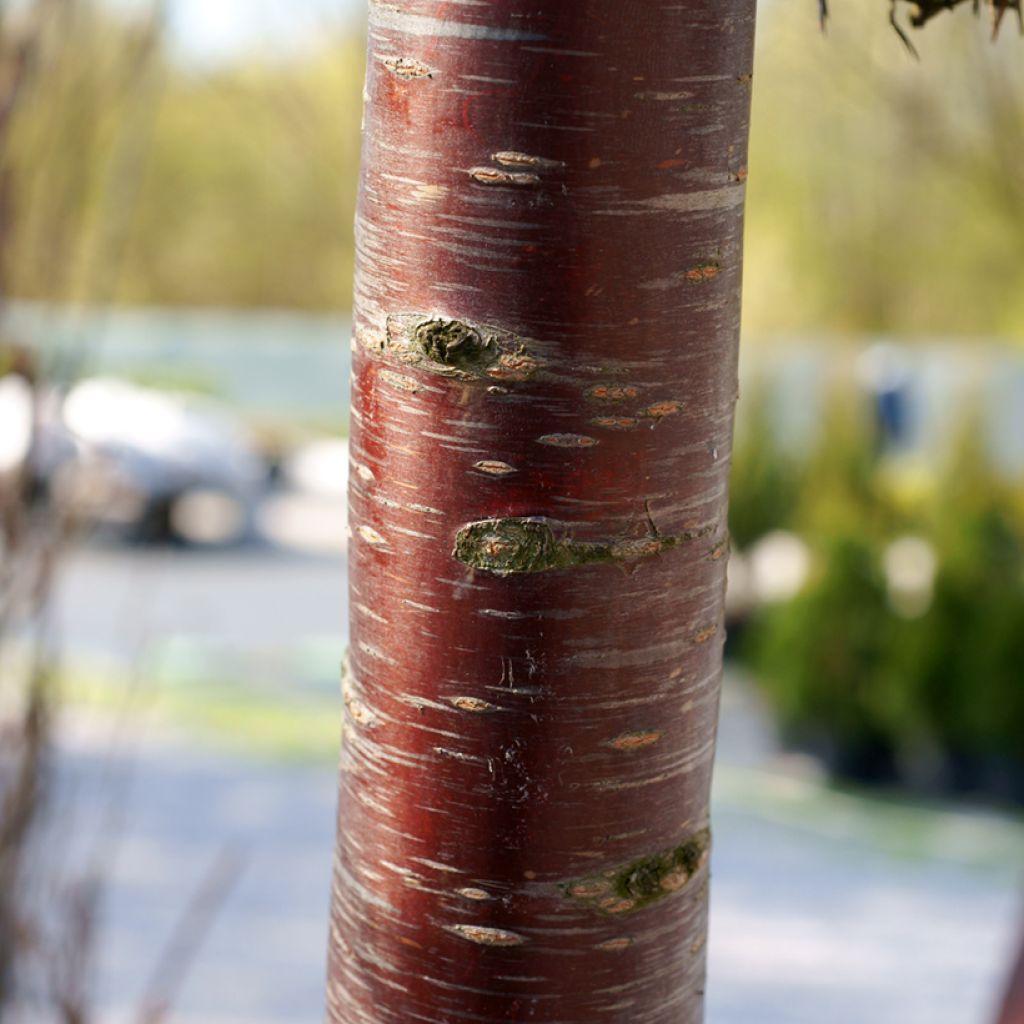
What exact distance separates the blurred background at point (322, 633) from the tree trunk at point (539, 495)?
Answer: 856mm

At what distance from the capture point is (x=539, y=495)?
501 mm

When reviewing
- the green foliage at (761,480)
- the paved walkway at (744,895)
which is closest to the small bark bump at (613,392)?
the paved walkway at (744,895)

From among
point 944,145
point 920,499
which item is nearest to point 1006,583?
point 920,499

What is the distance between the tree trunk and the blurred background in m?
0.86

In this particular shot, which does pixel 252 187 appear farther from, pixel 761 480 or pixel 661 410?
pixel 661 410

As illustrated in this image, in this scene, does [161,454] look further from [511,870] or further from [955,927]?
[511,870]

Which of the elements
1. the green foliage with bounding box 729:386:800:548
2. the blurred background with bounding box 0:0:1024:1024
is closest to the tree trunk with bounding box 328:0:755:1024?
the blurred background with bounding box 0:0:1024:1024

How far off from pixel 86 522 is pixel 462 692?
3.40ft

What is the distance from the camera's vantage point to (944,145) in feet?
19.6

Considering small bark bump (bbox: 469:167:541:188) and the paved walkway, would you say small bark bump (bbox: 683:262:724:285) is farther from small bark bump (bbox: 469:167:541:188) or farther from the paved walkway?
the paved walkway

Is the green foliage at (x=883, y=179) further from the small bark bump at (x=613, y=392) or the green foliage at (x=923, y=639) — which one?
the small bark bump at (x=613, y=392)

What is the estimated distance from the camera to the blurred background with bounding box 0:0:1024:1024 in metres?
1.40

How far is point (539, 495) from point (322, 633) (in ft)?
17.7

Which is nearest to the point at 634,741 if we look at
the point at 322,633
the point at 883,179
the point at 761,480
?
the point at 761,480
